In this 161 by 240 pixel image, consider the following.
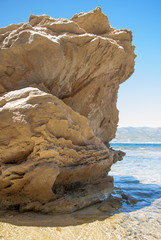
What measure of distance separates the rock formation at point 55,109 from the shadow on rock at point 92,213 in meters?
0.19

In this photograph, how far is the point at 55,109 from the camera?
12.7ft

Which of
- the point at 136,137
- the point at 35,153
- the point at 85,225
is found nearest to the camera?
the point at 85,225

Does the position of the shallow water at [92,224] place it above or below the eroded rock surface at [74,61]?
below

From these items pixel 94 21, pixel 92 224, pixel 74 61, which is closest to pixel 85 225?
pixel 92 224

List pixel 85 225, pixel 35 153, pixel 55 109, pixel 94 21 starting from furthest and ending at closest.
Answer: pixel 94 21
pixel 55 109
pixel 35 153
pixel 85 225

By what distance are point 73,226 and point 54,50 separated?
4.12 metres

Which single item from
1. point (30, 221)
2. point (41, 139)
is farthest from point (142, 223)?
point (41, 139)

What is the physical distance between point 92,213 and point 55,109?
2358 mm

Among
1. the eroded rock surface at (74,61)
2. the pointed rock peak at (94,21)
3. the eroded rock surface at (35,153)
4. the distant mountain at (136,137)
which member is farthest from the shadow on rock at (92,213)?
the distant mountain at (136,137)

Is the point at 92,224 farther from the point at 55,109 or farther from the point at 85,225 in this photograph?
the point at 55,109

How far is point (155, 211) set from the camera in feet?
14.0

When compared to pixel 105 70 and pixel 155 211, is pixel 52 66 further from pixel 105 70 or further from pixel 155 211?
pixel 155 211

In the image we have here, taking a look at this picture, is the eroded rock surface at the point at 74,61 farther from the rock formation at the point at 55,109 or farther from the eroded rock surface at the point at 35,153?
the eroded rock surface at the point at 35,153

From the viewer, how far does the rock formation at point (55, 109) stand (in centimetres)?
355
